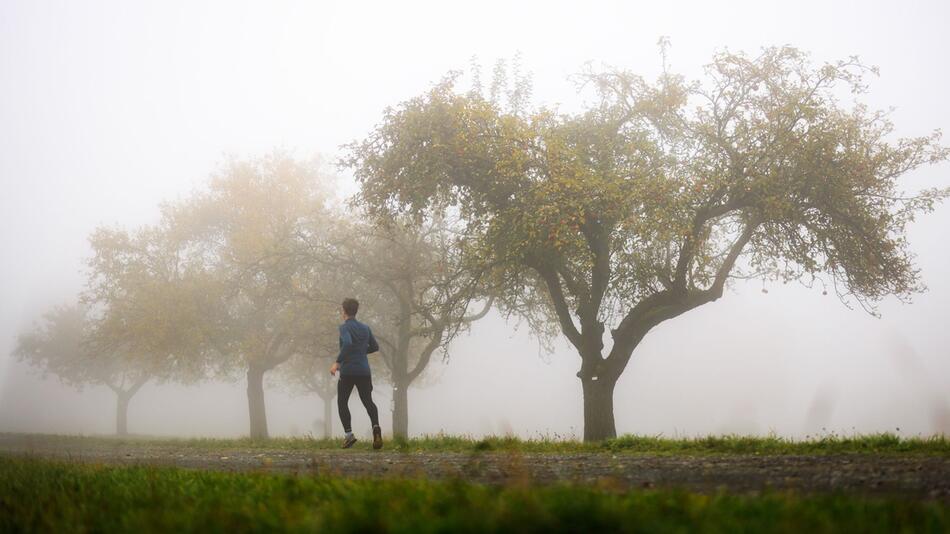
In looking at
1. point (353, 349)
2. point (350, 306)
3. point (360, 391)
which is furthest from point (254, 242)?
point (360, 391)

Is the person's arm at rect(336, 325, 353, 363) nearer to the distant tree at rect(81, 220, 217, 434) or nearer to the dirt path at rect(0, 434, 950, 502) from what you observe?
the dirt path at rect(0, 434, 950, 502)

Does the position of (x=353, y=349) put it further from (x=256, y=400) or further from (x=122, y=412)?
(x=122, y=412)

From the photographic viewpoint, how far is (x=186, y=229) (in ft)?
123

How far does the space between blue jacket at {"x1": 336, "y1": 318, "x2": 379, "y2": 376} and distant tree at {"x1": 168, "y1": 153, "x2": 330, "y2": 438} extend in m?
13.8

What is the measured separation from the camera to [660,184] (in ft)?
56.2

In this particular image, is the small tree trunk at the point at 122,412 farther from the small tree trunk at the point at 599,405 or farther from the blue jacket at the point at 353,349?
the blue jacket at the point at 353,349

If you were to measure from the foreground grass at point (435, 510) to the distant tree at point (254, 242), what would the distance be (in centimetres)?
2215

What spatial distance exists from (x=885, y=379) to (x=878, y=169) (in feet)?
126

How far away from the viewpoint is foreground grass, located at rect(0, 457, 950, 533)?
3998mm

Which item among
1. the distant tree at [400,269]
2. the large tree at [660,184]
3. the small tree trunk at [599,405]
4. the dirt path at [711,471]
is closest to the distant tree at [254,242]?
the distant tree at [400,269]

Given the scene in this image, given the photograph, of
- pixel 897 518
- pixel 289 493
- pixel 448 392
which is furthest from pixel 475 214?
pixel 448 392

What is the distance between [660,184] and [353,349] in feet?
28.4

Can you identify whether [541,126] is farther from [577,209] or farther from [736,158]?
[736,158]

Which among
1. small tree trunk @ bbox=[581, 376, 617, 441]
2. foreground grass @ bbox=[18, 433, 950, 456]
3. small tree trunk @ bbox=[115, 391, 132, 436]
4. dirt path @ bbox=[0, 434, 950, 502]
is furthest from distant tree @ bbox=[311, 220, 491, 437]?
small tree trunk @ bbox=[115, 391, 132, 436]
